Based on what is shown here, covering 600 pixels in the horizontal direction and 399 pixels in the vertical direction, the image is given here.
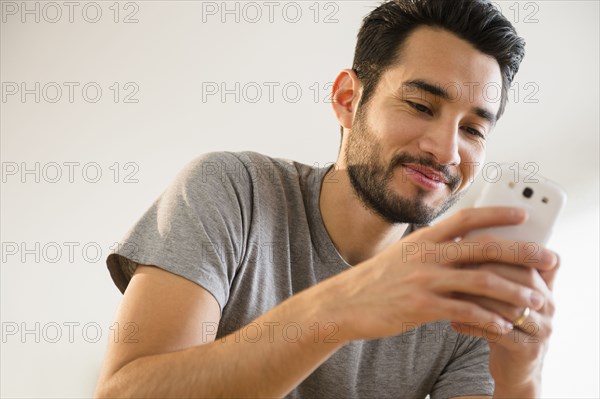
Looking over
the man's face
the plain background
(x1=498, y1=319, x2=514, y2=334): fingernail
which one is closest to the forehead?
the man's face

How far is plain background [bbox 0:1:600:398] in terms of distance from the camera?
229cm

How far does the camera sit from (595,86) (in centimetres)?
238

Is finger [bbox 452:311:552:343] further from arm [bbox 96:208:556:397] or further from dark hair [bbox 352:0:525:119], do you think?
dark hair [bbox 352:0:525:119]

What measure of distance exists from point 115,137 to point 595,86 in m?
1.60

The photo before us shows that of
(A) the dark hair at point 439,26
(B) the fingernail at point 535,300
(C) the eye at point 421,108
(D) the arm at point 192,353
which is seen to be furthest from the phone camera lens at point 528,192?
(A) the dark hair at point 439,26

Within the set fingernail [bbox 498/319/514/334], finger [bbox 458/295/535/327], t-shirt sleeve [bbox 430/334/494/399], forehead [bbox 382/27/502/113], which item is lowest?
t-shirt sleeve [bbox 430/334/494/399]

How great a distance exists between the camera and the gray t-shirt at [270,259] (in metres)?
1.00

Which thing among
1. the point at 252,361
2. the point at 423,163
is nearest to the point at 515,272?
the point at 252,361

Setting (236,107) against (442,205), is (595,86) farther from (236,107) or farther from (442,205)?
(442,205)

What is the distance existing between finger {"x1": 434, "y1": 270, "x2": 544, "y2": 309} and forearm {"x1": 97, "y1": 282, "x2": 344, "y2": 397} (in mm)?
129

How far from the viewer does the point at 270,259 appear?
3.76ft

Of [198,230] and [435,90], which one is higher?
[435,90]

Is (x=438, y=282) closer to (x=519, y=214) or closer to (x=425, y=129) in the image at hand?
(x=519, y=214)

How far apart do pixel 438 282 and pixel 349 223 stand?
0.53 m
